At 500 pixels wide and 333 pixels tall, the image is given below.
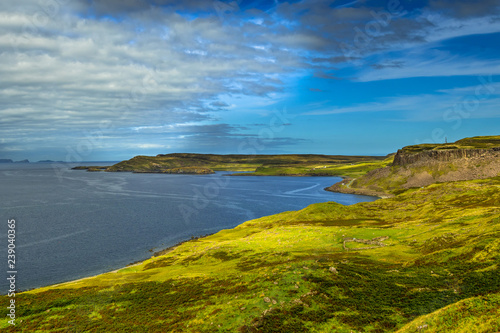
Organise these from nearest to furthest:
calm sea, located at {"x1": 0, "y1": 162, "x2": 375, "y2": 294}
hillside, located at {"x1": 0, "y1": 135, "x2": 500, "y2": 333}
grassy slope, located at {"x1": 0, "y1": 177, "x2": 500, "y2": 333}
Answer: hillside, located at {"x1": 0, "y1": 135, "x2": 500, "y2": 333}
grassy slope, located at {"x1": 0, "y1": 177, "x2": 500, "y2": 333}
calm sea, located at {"x1": 0, "y1": 162, "x2": 375, "y2": 294}

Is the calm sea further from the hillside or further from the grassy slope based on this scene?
the hillside

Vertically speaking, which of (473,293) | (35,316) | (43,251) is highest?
(473,293)

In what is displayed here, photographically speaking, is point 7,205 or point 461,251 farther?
A: point 7,205

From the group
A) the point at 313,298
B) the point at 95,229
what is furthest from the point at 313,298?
the point at 95,229

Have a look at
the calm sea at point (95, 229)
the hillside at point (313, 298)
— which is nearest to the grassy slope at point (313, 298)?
the hillside at point (313, 298)

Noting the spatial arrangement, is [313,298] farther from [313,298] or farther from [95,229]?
[95,229]

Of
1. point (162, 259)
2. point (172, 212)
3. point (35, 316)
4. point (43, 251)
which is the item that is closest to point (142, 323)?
point (35, 316)

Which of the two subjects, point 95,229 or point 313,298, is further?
point 95,229

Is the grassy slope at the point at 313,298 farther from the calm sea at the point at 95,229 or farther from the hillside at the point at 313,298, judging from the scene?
the calm sea at the point at 95,229

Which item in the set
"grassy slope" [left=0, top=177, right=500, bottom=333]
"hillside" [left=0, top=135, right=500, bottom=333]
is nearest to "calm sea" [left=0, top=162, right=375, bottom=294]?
"grassy slope" [left=0, top=177, right=500, bottom=333]

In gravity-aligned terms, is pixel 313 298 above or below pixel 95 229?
above

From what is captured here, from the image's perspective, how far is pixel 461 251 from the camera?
39.3 m

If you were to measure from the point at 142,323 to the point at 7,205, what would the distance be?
199 metres

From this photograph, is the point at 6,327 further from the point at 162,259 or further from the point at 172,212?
the point at 172,212
